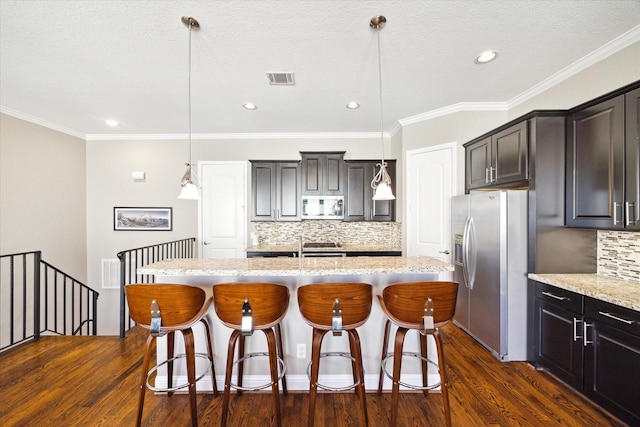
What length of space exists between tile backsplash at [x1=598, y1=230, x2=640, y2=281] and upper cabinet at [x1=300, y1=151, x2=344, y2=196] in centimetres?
303

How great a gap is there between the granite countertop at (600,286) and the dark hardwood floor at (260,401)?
32.1 inches

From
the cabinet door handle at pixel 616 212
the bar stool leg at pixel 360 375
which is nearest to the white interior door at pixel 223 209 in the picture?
the bar stool leg at pixel 360 375

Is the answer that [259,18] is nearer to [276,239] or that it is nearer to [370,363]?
[370,363]

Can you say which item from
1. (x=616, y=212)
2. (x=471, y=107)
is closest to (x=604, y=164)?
(x=616, y=212)

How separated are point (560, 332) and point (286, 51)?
128 inches

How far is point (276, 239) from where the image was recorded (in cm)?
477

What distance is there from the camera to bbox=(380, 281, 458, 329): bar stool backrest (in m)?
1.66

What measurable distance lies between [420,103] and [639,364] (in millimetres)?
2982

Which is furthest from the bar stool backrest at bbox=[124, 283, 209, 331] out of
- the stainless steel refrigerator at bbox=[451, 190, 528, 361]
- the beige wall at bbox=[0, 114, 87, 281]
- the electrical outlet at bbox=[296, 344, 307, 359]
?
the beige wall at bbox=[0, 114, 87, 281]

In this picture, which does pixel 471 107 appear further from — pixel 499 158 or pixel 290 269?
pixel 290 269

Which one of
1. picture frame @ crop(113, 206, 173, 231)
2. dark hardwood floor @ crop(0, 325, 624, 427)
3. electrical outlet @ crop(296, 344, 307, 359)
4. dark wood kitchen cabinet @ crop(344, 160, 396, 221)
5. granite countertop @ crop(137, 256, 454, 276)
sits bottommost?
dark hardwood floor @ crop(0, 325, 624, 427)

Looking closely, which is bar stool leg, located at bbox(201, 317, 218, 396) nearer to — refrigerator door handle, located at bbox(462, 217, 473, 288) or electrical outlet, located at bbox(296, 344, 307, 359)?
electrical outlet, located at bbox(296, 344, 307, 359)

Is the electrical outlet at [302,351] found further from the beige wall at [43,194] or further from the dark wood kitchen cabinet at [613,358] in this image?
the beige wall at [43,194]

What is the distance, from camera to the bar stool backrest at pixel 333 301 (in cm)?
165
